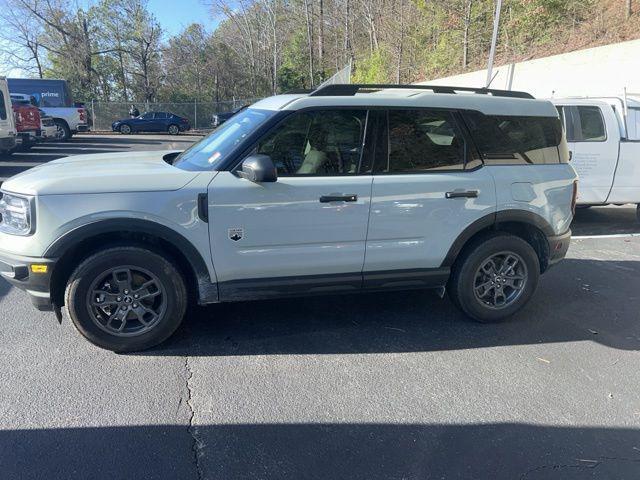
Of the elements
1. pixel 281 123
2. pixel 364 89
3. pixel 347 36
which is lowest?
pixel 281 123

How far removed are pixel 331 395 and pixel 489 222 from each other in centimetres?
200

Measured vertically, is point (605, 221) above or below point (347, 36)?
below

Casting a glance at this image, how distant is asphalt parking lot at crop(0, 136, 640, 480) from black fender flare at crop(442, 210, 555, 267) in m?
0.65

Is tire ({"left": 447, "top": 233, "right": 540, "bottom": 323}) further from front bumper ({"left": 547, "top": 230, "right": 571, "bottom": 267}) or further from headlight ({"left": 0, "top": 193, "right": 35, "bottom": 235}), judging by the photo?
headlight ({"left": 0, "top": 193, "right": 35, "bottom": 235})

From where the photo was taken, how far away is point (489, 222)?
4.17 metres

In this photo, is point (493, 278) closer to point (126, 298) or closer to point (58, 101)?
point (126, 298)

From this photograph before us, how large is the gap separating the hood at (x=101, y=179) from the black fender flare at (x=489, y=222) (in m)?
2.16

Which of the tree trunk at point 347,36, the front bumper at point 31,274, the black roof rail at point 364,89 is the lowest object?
the front bumper at point 31,274

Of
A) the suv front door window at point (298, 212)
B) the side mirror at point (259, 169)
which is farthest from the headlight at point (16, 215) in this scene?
the side mirror at point (259, 169)

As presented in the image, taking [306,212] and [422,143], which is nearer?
[306,212]

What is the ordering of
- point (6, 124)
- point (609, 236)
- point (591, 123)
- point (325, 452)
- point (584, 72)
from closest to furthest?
point (325, 452) < point (609, 236) < point (591, 123) < point (6, 124) < point (584, 72)

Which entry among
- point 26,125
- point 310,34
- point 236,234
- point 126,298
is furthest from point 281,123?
point 310,34

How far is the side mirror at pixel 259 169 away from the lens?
3.38m

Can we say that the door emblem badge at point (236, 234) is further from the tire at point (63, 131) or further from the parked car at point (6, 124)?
the tire at point (63, 131)
